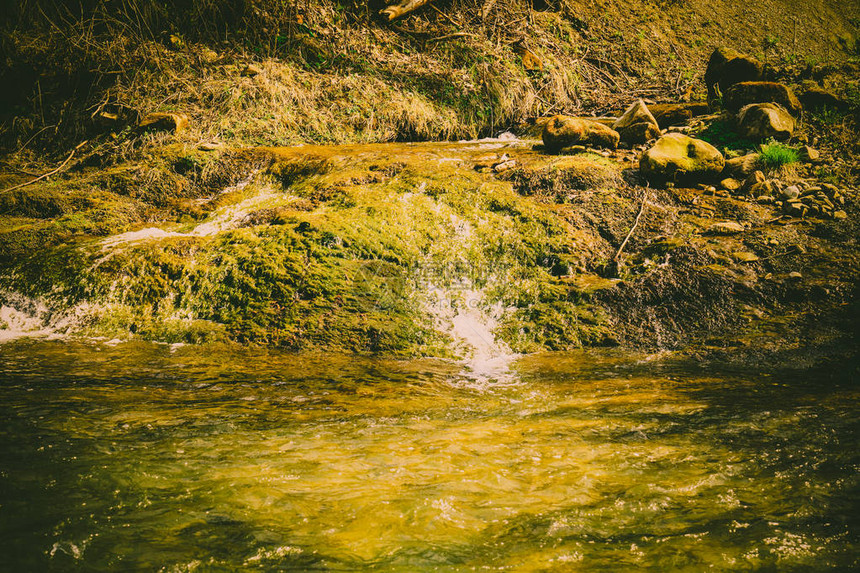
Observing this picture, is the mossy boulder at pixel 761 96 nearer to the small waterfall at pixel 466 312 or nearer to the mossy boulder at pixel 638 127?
the mossy boulder at pixel 638 127

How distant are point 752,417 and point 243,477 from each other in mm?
2748

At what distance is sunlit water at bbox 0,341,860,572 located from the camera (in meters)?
1.43

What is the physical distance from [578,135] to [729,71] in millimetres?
3275

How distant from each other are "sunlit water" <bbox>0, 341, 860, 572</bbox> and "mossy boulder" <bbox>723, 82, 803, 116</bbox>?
558cm

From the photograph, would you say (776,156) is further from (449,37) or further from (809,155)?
(449,37)

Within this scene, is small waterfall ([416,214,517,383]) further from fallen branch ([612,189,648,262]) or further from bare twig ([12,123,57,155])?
bare twig ([12,123,57,155])

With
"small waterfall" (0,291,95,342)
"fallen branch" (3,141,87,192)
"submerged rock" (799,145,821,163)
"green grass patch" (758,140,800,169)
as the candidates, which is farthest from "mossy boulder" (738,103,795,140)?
"fallen branch" (3,141,87,192)

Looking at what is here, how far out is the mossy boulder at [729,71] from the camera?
24.4ft

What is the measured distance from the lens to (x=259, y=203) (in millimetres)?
6078

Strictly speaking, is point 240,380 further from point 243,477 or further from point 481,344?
point 481,344

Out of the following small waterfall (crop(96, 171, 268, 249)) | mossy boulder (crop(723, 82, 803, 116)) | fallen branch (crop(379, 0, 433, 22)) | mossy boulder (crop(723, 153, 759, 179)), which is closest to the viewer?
small waterfall (crop(96, 171, 268, 249))

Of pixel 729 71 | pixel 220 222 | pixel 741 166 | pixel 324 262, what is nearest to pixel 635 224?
pixel 741 166

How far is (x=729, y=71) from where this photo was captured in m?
7.57

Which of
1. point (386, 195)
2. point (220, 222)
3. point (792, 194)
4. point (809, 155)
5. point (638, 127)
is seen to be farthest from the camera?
point (638, 127)
